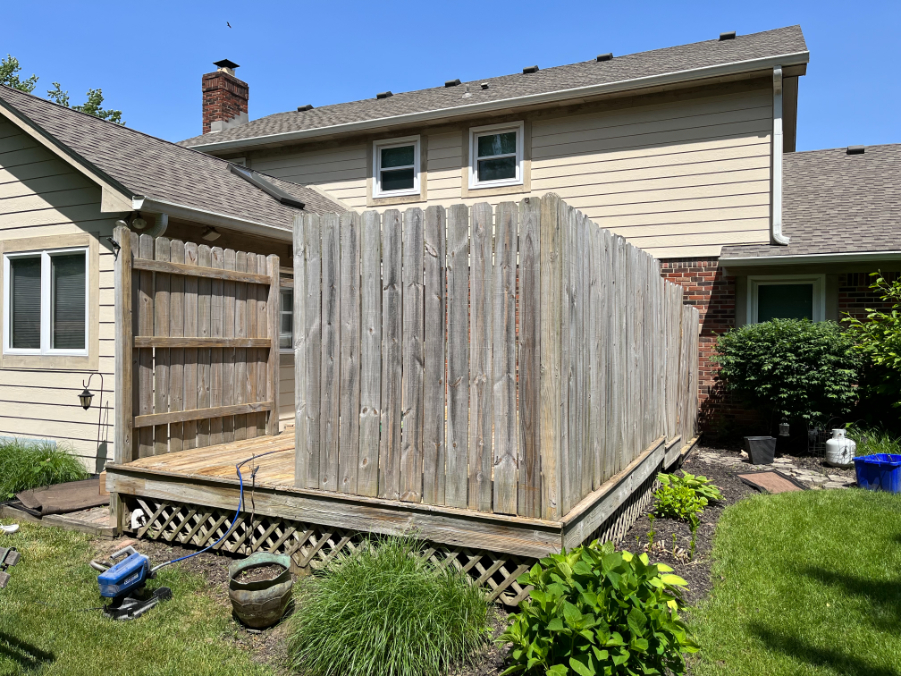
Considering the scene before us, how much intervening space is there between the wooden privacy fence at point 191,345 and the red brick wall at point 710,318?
6235 millimetres

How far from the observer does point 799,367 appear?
8.43 meters

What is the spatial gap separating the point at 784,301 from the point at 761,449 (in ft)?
8.80

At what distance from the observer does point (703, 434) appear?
988cm

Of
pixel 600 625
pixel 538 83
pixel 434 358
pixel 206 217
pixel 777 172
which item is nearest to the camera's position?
pixel 600 625

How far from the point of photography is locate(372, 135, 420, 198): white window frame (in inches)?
459

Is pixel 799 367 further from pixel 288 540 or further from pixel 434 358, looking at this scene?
pixel 288 540

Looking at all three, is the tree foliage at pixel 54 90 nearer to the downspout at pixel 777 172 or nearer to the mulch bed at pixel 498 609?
the downspout at pixel 777 172

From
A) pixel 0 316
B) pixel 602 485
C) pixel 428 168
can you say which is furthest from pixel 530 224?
pixel 428 168

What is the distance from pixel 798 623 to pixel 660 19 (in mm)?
12172

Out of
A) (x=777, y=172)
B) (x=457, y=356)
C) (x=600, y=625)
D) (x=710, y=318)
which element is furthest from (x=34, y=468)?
(x=777, y=172)

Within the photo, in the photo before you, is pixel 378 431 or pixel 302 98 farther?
pixel 302 98

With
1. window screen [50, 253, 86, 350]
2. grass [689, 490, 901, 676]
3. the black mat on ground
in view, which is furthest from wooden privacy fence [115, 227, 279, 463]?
grass [689, 490, 901, 676]

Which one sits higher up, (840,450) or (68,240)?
(68,240)

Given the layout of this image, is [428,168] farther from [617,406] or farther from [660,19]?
[617,406]
